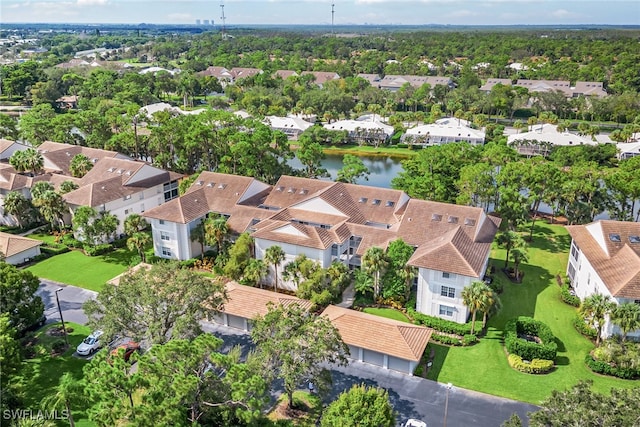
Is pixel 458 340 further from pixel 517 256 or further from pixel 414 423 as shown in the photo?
pixel 517 256

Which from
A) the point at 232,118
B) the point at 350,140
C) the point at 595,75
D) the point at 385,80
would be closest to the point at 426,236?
the point at 232,118

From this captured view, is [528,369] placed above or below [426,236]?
below

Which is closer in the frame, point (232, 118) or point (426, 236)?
point (426, 236)

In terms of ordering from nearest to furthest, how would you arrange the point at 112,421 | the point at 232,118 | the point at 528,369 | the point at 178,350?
the point at 112,421
the point at 178,350
the point at 528,369
the point at 232,118

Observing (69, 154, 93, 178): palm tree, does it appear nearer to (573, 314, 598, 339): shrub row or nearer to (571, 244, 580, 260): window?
(571, 244, 580, 260): window

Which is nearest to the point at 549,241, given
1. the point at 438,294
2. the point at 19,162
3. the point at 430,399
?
the point at 438,294

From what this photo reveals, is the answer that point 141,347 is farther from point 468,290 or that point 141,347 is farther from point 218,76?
point 218,76

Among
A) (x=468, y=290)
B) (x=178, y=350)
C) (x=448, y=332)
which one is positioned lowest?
(x=448, y=332)
